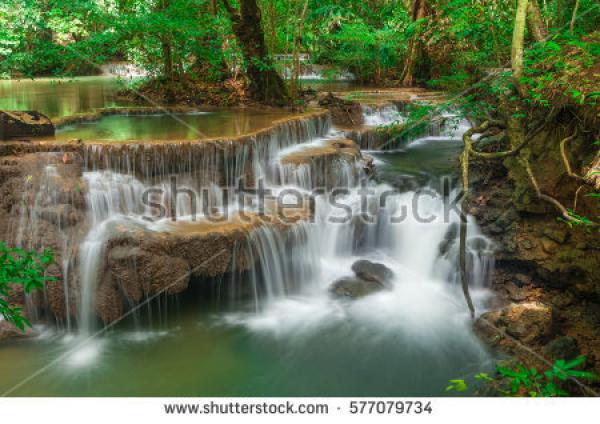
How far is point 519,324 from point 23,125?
7.18m

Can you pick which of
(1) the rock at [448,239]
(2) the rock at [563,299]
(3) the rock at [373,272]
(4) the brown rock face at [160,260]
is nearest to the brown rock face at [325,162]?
(3) the rock at [373,272]

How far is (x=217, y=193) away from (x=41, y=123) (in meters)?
2.94

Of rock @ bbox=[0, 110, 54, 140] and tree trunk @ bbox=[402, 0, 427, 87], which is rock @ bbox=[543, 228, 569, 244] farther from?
tree trunk @ bbox=[402, 0, 427, 87]

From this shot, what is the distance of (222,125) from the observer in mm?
8797

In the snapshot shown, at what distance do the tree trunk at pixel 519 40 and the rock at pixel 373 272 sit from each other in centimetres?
307

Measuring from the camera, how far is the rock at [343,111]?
1126 cm

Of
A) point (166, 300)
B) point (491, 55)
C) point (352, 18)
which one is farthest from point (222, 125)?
point (352, 18)

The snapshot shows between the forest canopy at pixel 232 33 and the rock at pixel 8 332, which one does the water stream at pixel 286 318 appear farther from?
the forest canopy at pixel 232 33

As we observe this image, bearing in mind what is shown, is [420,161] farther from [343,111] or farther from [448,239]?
[448,239]

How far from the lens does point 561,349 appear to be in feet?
15.6

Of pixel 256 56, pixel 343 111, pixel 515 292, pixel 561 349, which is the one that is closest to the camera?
pixel 561 349

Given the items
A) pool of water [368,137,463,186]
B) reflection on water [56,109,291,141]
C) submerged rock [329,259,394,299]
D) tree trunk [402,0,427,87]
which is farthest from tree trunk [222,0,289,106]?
tree trunk [402,0,427,87]

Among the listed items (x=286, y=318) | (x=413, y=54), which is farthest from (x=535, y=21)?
(x=413, y=54)
